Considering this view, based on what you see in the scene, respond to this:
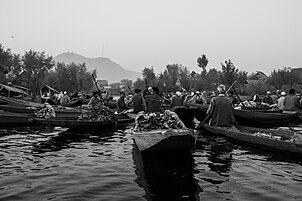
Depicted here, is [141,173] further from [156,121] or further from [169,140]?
[156,121]

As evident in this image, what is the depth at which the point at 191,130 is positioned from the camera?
7.88m

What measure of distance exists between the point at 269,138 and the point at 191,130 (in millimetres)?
3352

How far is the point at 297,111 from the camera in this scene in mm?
18094

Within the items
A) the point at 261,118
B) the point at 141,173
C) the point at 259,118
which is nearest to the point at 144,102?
the point at 259,118

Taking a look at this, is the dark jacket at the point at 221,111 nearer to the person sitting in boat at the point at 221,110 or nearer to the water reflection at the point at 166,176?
the person sitting in boat at the point at 221,110

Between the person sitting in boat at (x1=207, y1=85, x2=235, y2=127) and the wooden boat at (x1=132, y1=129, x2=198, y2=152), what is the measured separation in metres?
3.50

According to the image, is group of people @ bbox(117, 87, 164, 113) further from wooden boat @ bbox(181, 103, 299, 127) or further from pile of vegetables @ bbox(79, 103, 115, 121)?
wooden boat @ bbox(181, 103, 299, 127)

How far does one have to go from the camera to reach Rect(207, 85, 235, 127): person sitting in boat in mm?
11133

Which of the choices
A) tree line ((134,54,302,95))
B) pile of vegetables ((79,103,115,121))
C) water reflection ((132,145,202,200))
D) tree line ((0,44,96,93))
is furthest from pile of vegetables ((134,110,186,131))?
tree line ((0,44,96,93))

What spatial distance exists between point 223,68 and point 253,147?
58012mm

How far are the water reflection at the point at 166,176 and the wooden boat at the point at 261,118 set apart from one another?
26.4 ft

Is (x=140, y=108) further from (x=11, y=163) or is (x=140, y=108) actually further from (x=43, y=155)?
(x=11, y=163)

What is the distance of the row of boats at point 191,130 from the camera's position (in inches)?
310

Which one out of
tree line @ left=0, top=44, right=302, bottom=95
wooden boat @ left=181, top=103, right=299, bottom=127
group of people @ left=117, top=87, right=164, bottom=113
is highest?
tree line @ left=0, top=44, right=302, bottom=95
